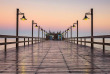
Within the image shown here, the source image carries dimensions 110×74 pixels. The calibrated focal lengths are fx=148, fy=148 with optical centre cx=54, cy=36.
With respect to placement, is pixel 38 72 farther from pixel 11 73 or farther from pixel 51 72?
pixel 11 73

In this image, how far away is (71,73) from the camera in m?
3.90

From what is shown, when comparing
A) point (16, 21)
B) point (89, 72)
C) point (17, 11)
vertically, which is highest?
point (17, 11)

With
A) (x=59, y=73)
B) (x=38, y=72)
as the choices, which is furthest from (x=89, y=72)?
(x=38, y=72)

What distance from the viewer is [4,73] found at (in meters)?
3.91

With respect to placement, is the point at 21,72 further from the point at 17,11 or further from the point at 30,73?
the point at 17,11

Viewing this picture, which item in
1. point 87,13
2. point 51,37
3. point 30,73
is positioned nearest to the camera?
point 30,73

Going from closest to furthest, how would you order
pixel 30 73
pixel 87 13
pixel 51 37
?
1. pixel 30 73
2. pixel 87 13
3. pixel 51 37

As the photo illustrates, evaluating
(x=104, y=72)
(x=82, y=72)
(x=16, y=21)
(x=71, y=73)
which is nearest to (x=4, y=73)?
(x=71, y=73)

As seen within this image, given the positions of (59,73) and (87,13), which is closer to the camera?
(59,73)

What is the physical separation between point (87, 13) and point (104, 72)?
1211 centimetres

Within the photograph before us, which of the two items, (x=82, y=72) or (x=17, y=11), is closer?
(x=82, y=72)

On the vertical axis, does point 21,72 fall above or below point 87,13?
below

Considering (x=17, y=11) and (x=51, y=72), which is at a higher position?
(x=17, y=11)

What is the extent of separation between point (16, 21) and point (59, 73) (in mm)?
12687
